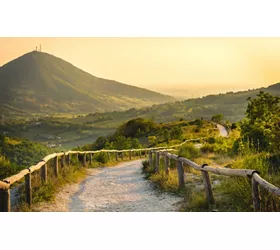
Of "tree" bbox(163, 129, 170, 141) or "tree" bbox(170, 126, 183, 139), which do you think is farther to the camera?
"tree" bbox(163, 129, 170, 141)

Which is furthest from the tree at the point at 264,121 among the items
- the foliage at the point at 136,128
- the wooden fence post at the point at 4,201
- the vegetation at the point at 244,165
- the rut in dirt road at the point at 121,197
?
the foliage at the point at 136,128

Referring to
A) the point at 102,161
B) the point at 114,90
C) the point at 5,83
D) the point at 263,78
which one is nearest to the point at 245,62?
the point at 263,78

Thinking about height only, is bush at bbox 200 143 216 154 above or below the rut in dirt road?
above

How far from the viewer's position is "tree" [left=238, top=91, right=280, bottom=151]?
9734 mm

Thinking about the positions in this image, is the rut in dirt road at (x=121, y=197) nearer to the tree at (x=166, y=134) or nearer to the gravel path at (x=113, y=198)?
the gravel path at (x=113, y=198)

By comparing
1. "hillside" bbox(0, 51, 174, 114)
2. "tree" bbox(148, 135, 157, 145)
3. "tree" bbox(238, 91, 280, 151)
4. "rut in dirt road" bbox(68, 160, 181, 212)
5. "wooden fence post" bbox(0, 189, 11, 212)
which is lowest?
"rut in dirt road" bbox(68, 160, 181, 212)

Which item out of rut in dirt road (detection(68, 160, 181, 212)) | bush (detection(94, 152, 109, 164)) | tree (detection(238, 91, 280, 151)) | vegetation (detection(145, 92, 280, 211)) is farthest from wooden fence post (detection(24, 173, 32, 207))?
bush (detection(94, 152, 109, 164))

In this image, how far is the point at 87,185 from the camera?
10.4 meters

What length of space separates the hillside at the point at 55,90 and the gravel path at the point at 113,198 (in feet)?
8.22

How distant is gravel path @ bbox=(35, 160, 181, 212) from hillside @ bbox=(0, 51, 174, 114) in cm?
251

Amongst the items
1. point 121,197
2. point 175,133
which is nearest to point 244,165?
point 121,197

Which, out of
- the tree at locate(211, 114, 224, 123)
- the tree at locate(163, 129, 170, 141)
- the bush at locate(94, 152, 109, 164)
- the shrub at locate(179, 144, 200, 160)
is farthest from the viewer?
the tree at locate(163, 129, 170, 141)

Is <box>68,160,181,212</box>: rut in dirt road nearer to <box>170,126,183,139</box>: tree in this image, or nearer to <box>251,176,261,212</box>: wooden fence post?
<box>251,176,261,212</box>: wooden fence post

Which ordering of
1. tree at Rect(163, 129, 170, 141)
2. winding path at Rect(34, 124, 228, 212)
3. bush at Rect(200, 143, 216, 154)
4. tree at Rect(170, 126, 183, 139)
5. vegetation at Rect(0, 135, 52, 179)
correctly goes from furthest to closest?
1. tree at Rect(163, 129, 170, 141)
2. tree at Rect(170, 126, 183, 139)
3. bush at Rect(200, 143, 216, 154)
4. vegetation at Rect(0, 135, 52, 179)
5. winding path at Rect(34, 124, 228, 212)
